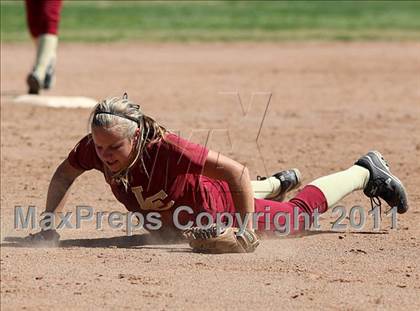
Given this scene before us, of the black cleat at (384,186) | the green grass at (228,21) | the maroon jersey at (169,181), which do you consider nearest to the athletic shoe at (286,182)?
the black cleat at (384,186)

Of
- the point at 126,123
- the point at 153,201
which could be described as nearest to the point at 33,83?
the point at 153,201

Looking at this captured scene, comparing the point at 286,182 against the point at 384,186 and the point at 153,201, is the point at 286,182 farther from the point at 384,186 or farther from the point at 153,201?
the point at 153,201

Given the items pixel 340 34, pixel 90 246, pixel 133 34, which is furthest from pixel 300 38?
pixel 90 246

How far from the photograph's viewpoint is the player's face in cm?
466

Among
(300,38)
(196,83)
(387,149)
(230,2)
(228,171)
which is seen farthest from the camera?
(230,2)

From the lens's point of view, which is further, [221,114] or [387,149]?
[221,114]

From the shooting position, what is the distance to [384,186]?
18.6 feet

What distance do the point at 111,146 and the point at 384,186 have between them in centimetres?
166

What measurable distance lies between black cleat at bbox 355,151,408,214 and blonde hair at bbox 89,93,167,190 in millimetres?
1331

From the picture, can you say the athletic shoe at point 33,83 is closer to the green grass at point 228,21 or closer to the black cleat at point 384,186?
the black cleat at point 384,186

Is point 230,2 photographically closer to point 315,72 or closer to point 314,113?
point 315,72

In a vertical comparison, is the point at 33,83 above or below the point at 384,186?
below

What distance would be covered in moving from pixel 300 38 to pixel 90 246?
11.9m

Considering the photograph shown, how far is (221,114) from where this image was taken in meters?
9.77
